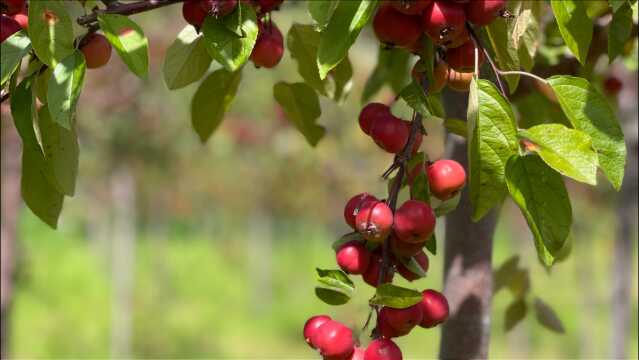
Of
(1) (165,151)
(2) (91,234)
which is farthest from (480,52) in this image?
(2) (91,234)

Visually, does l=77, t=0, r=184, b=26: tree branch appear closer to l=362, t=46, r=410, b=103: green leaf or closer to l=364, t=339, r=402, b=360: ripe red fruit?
l=364, t=339, r=402, b=360: ripe red fruit

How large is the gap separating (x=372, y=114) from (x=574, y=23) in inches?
7.7

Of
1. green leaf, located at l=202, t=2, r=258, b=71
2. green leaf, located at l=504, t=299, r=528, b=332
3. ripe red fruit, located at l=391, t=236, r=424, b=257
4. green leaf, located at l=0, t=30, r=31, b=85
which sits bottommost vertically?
green leaf, located at l=504, t=299, r=528, b=332

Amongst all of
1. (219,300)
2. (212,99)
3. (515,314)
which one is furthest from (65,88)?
(219,300)

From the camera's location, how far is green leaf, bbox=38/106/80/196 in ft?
2.71

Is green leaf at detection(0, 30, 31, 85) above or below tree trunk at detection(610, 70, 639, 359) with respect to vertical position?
above

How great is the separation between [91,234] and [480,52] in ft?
39.7

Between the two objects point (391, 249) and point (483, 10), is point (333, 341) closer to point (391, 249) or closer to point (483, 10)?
point (391, 249)

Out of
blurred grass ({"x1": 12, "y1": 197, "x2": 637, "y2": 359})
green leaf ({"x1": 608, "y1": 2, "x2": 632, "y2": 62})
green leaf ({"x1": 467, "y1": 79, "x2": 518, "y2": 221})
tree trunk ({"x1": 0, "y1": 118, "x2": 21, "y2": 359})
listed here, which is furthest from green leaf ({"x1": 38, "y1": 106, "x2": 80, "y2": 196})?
blurred grass ({"x1": 12, "y1": 197, "x2": 637, "y2": 359})

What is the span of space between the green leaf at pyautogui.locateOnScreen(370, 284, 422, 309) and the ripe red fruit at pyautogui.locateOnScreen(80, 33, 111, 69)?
12.6 inches

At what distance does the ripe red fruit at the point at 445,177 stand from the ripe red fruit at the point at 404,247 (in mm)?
52

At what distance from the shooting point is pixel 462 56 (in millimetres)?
765

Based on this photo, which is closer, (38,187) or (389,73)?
(38,187)

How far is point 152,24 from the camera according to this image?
6.23 m
